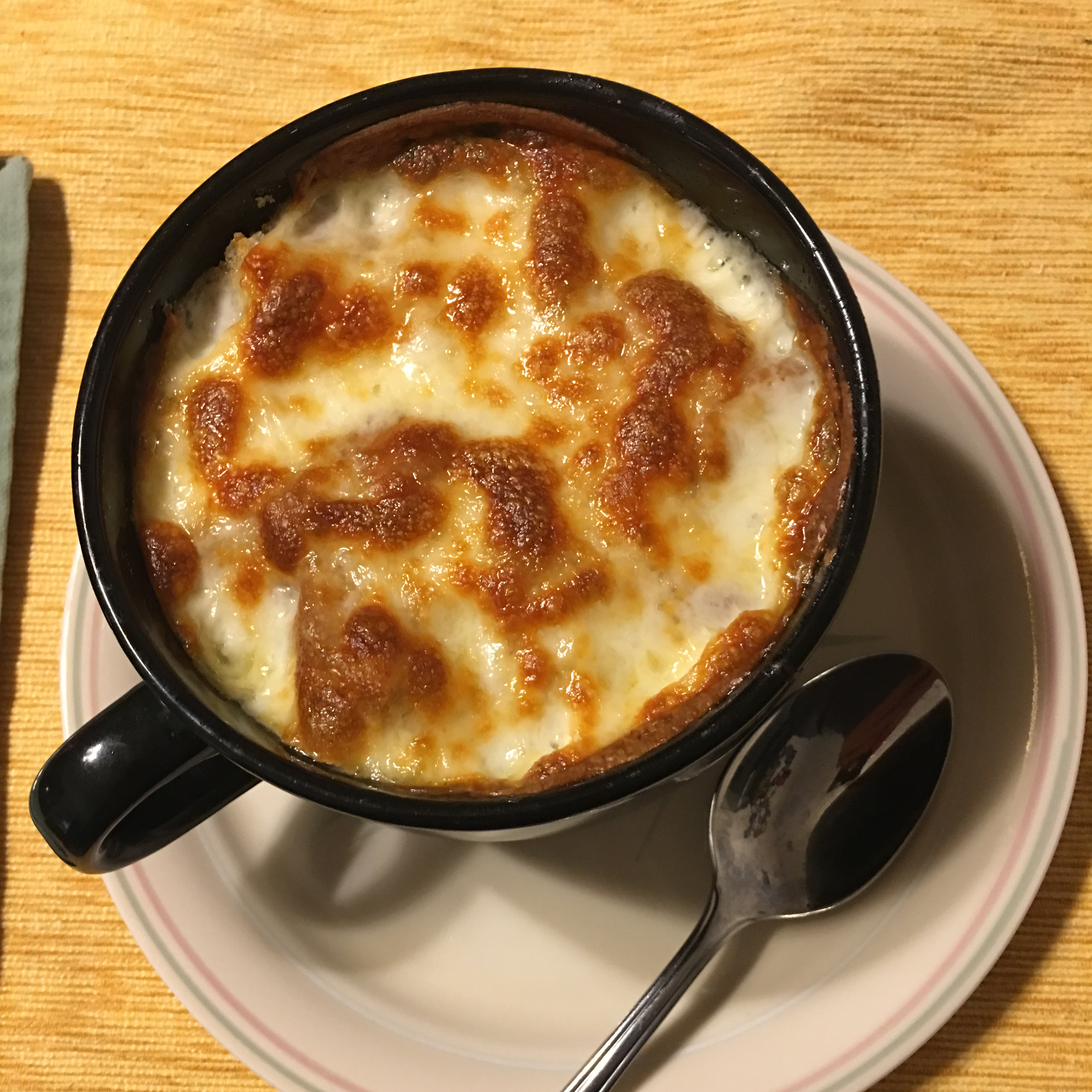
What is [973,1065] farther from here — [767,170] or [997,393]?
[767,170]

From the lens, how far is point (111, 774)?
978mm

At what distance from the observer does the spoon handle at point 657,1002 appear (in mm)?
1176

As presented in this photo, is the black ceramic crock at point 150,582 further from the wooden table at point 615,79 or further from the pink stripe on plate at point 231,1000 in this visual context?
the wooden table at point 615,79

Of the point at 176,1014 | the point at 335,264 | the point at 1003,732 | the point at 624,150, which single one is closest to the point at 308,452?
the point at 335,264

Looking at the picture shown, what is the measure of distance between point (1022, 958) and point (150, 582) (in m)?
1.14

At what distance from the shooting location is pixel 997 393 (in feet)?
4.44

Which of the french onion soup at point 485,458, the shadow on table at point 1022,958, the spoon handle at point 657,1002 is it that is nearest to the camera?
the french onion soup at point 485,458

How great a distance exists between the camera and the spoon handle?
118 centimetres

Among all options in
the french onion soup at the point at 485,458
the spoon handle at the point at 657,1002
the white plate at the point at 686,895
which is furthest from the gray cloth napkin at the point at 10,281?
the spoon handle at the point at 657,1002

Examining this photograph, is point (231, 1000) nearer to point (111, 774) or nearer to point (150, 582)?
point (111, 774)

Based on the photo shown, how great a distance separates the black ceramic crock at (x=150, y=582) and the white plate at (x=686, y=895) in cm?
26

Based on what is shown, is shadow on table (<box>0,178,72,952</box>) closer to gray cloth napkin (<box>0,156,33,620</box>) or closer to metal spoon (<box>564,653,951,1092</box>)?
gray cloth napkin (<box>0,156,33,620</box>)

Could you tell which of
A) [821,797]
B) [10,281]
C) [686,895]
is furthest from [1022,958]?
[10,281]

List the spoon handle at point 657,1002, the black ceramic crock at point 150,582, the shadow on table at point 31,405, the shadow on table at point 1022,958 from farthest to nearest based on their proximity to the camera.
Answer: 1. the shadow on table at point 31,405
2. the shadow on table at point 1022,958
3. the spoon handle at point 657,1002
4. the black ceramic crock at point 150,582
